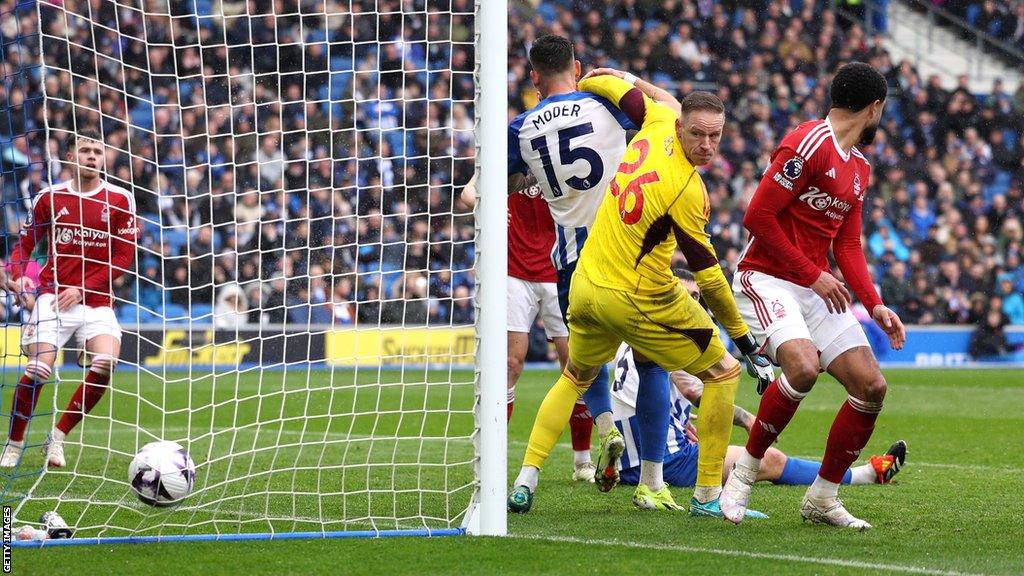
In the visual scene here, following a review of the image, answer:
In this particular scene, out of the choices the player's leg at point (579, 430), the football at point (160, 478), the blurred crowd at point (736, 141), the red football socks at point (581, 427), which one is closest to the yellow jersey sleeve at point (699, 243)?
the player's leg at point (579, 430)

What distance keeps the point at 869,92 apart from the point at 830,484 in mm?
1787

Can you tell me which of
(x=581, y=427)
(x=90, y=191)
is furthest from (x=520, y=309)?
(x=90, y=191)

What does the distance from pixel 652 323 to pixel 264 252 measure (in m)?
3.03

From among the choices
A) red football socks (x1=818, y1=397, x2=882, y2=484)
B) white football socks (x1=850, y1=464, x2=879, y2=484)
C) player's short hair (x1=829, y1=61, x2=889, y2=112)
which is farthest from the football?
white football socks (x1=850, y1=464, x2=879, y2=484)

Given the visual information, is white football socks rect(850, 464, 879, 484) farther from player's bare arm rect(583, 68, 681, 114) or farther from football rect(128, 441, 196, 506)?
football rect(128, 441, 196, 506)

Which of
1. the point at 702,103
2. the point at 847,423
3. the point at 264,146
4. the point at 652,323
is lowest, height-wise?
the point at 847,423

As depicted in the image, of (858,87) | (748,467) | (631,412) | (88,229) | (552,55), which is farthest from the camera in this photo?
(88,229)

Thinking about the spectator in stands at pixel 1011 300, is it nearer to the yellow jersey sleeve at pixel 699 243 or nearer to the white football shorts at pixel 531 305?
the white football shorts at pixel 531 305

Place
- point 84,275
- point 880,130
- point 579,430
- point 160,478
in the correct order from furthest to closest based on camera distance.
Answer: point 880,130 → point 84,275 → point 579,430 → point 160,478

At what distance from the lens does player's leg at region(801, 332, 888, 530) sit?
229 inches

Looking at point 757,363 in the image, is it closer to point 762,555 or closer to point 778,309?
point 778,309

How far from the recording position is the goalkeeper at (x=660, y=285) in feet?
19.0

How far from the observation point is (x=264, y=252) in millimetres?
7980

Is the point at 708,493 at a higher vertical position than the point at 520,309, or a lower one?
lower
